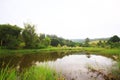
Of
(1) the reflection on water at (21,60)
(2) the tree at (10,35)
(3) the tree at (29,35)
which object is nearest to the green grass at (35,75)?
(1) the reflection on water at (21,60)

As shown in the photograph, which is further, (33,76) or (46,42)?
(46,42)

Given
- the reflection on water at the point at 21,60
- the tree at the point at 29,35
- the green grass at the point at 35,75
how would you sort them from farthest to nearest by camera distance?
1. the tree at the point at 29,35
2. the reflection on water at the point at 21,60
3. the green grass at the point at 35,75

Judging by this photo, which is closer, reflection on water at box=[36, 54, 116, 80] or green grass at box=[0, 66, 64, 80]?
green grass at box=[0, 66, 64, 80]

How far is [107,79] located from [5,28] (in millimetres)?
29304

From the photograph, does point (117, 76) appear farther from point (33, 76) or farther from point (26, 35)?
point (26, 35)

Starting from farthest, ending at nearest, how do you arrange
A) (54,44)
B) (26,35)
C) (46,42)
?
(54,44)
(46,42)
(26,35)

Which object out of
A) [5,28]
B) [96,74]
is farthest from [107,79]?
[5,28]

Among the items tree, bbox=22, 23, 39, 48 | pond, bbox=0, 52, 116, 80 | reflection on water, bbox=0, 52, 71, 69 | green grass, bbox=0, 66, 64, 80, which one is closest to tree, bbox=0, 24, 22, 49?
tree, bbox=22, 23, 39, 48

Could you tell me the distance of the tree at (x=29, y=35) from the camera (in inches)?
1464

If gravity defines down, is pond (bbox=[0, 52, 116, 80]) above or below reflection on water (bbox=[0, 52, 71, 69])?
below

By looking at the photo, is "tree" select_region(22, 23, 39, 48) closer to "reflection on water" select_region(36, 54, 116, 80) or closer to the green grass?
"reflection on water" select_region(36, 54, 116, 80)

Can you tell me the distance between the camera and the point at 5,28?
111 ft

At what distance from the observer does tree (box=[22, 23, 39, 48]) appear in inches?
1464

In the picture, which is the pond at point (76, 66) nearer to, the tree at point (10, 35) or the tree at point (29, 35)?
the tree at point (10, 35)
